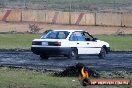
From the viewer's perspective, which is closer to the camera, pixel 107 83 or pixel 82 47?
pixel 107 83

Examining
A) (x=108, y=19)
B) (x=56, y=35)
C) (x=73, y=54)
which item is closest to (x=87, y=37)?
(x=73, y=54)

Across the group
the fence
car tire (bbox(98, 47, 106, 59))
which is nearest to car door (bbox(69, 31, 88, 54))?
car tire (bbox(98, 47, 106, 59))

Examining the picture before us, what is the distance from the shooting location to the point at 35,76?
59.1ft

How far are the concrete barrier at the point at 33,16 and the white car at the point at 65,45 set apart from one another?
1427 inches

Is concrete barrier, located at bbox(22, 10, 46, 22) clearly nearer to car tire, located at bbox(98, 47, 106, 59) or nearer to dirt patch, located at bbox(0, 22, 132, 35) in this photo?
dirt patch, located at bbox(0, 22, 132, 35)

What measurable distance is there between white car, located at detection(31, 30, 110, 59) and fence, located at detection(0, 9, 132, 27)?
112 ft

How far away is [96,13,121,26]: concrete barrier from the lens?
209ft

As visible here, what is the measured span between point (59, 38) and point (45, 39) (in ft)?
2.28

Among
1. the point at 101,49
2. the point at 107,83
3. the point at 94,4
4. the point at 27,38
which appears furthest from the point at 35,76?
the point at 94,4

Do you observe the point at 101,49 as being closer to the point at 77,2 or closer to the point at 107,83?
the point at 107,83

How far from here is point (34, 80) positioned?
16859 millimetres

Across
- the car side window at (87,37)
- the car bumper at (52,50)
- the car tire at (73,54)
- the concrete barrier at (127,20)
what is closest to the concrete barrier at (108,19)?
the concrete barrier at (127,20)

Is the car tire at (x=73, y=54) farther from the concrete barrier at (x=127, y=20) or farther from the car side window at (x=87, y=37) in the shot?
the concrete barrier at (x=127, y=20)

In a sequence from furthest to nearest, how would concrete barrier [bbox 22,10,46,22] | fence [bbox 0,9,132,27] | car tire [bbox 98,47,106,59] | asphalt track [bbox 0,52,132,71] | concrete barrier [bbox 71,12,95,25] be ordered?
concrete barrier [bbox 22,10,46,22], concrete barrier [bbox 71,12,95,25], fence [bbox 0,9,132,27], car tire [bbox 98,47,106,59], asphalt track [bbox 0,52,132,71]
